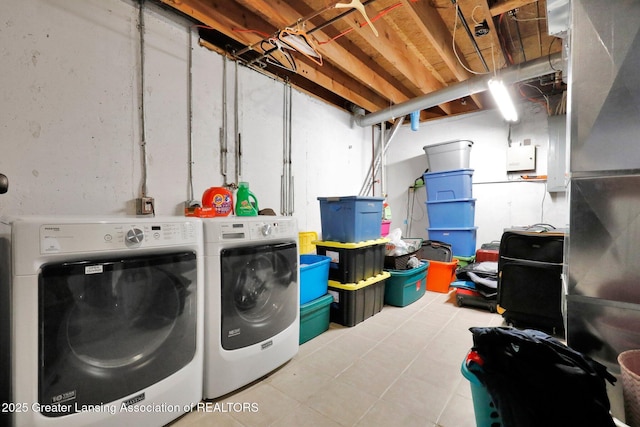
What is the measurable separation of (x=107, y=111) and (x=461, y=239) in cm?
397

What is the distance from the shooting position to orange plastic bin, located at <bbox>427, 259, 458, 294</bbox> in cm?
333

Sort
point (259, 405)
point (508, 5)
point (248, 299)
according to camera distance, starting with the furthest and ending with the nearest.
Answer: point (508, 5) < point (248, 299) < point (259, 405)

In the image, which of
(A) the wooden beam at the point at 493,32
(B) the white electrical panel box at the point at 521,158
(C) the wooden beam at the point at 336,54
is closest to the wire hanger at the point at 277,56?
(C) the wooden beam at the point at 336,54

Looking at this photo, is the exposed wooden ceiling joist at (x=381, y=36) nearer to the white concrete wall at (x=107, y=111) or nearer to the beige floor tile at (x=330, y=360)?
the white concrete wall at (x=107, y=111)

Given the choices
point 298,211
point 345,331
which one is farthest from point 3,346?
point 298,211

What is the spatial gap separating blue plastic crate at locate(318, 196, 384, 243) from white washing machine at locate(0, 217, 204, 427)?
4.49ft

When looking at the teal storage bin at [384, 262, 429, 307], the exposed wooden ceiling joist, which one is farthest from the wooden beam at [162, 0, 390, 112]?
the teal storage bin at [384, 262, 429, 307]

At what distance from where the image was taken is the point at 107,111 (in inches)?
70.5

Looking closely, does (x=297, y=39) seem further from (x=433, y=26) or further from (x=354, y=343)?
(x=354, y=343)

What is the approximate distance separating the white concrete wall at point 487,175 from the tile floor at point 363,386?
7.78 feet

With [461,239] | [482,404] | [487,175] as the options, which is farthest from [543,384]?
[487,175]

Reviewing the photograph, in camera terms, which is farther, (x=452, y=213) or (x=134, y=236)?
(x=452, y=213)

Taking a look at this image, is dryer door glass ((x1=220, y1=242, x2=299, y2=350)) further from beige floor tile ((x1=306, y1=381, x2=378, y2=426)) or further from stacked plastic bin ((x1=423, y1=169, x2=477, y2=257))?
stacked plastic bin ((x1=423, y1=169, x2=477, y2=257))

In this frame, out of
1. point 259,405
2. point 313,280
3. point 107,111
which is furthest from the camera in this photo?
point 313,280
